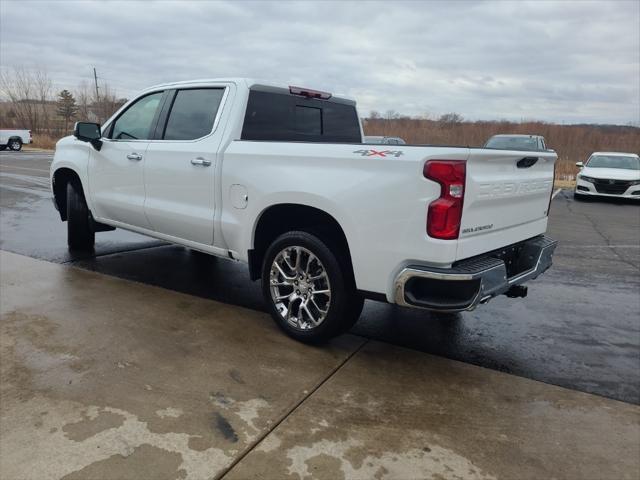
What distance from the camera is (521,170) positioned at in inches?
143

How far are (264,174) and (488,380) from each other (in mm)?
2157

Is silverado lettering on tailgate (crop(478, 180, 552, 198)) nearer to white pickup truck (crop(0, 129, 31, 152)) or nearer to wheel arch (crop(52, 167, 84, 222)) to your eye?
wheel arch (crop(52, 167, 84, 222))

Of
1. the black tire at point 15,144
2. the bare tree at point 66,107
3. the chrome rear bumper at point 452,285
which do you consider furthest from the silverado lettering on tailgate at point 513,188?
the bare tree at point 66,107

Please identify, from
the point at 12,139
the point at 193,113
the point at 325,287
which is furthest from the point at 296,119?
the point at 12,139

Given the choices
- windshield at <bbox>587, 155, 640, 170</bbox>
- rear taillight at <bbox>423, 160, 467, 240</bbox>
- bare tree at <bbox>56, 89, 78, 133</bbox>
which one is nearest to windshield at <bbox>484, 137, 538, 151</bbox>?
windshield at <bbox>587, 155, 640, 170</bbox>

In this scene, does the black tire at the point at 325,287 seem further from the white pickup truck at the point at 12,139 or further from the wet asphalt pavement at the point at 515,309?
the white pickup truck at the point at 12,139

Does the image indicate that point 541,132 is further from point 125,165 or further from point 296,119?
point 125,165

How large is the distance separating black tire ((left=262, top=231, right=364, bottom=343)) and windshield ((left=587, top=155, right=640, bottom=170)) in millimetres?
14944

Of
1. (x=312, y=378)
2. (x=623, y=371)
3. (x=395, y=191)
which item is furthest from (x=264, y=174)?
(x=623, y=371)

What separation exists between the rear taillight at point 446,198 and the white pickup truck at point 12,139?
3408 cm

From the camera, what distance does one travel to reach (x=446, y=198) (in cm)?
303

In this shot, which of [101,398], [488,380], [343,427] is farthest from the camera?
[488,380]

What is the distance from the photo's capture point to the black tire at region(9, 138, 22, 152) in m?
31.3

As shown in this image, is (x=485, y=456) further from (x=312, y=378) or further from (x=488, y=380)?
(x=312, y=378)
